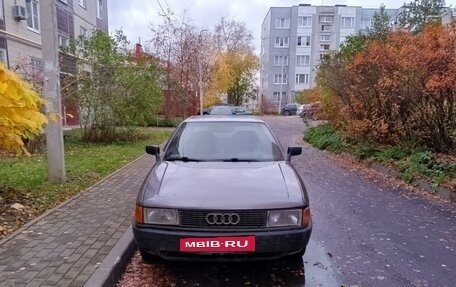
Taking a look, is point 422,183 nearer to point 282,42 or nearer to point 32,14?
point 32,14

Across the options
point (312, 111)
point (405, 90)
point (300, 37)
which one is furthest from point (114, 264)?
point (300, 37)

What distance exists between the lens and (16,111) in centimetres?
491

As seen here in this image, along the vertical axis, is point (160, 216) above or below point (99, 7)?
below

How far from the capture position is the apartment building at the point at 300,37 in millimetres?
59344

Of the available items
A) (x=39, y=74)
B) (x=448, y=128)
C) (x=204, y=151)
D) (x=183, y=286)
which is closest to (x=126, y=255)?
(x=183, y=286)

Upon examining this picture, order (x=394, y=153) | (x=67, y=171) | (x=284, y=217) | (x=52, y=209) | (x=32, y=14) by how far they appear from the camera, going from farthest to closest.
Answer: (x=32, y=14) → (x=394, y=153) → (x=67, y=171) → (x=52, y=209) → (x=284, y=217)

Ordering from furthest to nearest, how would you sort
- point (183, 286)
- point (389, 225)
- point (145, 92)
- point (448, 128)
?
1. point (145, 92)
2. point (448, 128)
3. point (389, 225)
4. point (183, 286)

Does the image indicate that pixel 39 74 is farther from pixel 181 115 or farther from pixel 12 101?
pixel 181 115

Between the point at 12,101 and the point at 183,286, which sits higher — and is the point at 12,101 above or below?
above

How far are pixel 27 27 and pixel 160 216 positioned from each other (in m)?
18.1

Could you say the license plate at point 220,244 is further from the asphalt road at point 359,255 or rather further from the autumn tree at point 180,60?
the autumn tree at point 180,60

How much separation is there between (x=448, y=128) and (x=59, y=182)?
327 inches

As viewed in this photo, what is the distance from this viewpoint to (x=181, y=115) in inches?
985

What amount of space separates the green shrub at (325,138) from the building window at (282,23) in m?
46.4
